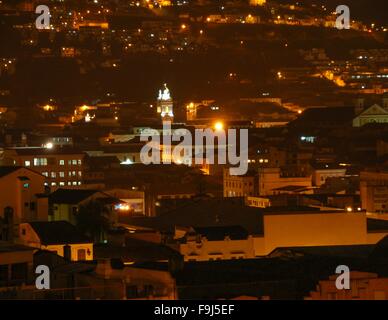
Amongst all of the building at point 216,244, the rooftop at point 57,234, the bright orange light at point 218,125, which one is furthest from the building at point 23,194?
the bright orange light at point 218,125

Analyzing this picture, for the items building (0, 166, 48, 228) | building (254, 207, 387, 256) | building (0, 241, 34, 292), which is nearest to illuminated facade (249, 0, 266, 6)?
building (0, 166, 48, 228)

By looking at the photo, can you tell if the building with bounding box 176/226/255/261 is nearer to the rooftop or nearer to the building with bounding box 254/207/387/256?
the building with bounding box 254/207/387/256

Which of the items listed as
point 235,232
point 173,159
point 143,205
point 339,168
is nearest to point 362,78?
point 173,159

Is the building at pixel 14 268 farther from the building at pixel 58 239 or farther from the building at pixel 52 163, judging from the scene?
the building at pixel 52 163

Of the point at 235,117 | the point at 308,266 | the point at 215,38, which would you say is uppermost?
the point at 215,38

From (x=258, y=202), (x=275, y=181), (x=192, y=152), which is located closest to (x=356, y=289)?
(x=258, y=202)

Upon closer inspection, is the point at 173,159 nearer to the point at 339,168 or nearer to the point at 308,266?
the point at 339,168
